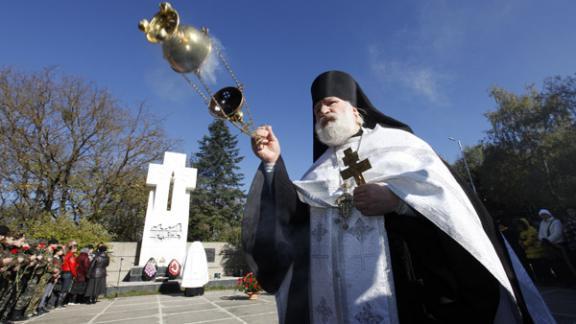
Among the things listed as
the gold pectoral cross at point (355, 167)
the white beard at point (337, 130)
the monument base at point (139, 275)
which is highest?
the white beard at point (337, 130)

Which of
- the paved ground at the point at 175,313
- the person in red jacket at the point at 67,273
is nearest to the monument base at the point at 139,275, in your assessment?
the person in red jacket at the point at 67,273

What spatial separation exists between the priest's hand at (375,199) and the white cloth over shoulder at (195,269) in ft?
37.3

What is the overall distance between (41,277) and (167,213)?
27.8ft

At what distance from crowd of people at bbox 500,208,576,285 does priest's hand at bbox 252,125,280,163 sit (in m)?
9.16

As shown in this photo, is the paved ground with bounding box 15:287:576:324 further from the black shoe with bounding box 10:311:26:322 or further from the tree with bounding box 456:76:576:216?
the tree with bounding box 456:76:576:216

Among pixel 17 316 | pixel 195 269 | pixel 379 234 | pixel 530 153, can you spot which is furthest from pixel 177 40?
pixel 530 153

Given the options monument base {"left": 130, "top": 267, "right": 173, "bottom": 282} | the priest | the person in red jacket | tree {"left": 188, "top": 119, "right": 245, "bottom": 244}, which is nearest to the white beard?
the priest

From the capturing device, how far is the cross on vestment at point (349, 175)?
1.79 meters

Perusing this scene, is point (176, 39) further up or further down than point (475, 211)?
further up

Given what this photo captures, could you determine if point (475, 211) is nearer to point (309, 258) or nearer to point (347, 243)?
point (347, 243)

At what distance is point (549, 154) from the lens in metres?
19.6

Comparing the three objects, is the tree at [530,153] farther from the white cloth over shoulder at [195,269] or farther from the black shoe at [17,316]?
the black shoe at [17,316]

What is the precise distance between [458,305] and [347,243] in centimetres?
67

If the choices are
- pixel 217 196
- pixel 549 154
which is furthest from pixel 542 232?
pixel 217 196
